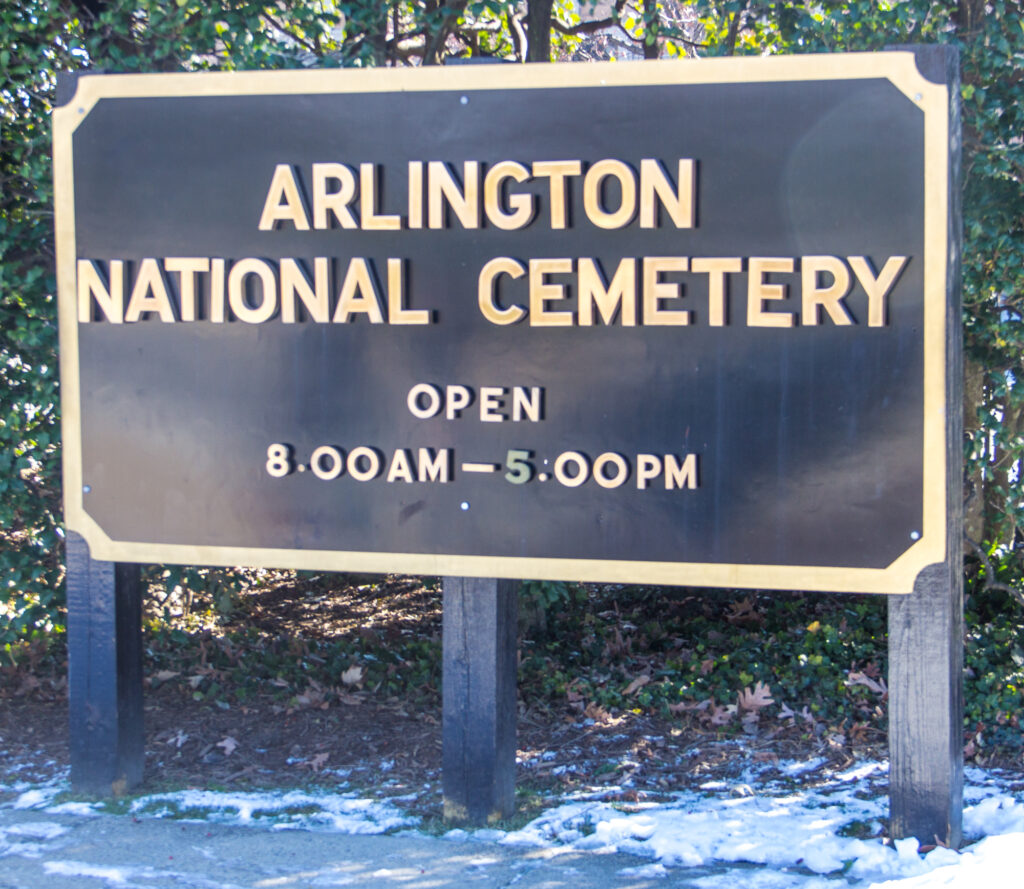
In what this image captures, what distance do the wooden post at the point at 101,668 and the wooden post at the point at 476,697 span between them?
125 cm

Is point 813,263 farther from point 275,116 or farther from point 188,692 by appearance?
point 188,692

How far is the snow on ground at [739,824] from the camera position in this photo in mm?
3561

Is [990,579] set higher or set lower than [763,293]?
lower

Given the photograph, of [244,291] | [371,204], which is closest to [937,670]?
[371,204]

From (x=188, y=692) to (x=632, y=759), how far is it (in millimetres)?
2285

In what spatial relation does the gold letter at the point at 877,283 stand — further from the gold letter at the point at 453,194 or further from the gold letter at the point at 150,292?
the gold letter at the point at 150,292

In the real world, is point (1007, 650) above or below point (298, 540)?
below

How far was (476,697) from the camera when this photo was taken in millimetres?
4000

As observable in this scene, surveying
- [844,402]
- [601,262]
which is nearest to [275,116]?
[601,262]

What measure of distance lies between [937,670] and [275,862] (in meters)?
2.25

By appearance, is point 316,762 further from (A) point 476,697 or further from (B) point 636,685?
(B) point 636,685

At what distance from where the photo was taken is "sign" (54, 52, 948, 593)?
3580mm

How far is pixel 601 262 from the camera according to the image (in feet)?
12.3

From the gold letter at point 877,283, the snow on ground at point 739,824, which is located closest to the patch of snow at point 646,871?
the snow on ground at point 739,824
